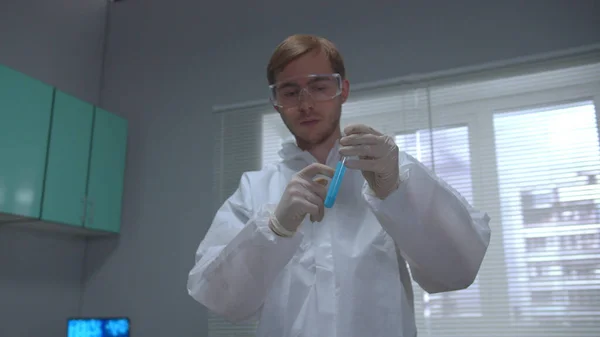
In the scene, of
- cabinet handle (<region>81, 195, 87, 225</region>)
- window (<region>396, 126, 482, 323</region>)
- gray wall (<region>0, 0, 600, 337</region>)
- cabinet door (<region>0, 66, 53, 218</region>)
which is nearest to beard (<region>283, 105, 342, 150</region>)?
window (<region>396, 126, 482, 323</region>)

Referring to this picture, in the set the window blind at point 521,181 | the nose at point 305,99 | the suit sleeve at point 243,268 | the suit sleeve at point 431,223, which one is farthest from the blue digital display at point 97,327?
the suit sleeve at point 431,223

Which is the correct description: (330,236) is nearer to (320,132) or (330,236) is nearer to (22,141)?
(320,132)

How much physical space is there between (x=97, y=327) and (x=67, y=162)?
847mm

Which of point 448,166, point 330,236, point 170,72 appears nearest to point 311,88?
point 330,236

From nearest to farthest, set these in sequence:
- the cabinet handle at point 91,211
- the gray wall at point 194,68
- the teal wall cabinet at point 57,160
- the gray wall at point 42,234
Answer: the teal wall cabinet at point 57,160, the gray wall at point 194,68, the gray wall at point 42,234, the cabinet handle at point 91,211

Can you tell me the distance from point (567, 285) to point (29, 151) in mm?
2480

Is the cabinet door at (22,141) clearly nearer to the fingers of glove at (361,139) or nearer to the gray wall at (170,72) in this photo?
the gray wall at (170,72)

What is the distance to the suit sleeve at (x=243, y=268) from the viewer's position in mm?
1140

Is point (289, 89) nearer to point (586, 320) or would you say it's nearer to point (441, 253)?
point (441, 253)

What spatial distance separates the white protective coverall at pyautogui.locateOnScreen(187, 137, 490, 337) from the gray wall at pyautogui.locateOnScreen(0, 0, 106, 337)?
1.87 meters

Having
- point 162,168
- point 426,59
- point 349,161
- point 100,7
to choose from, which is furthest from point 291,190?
point 100,7

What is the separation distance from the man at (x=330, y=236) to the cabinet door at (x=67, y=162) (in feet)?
5.12

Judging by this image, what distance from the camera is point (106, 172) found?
297 cm

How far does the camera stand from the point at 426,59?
8.59ft
